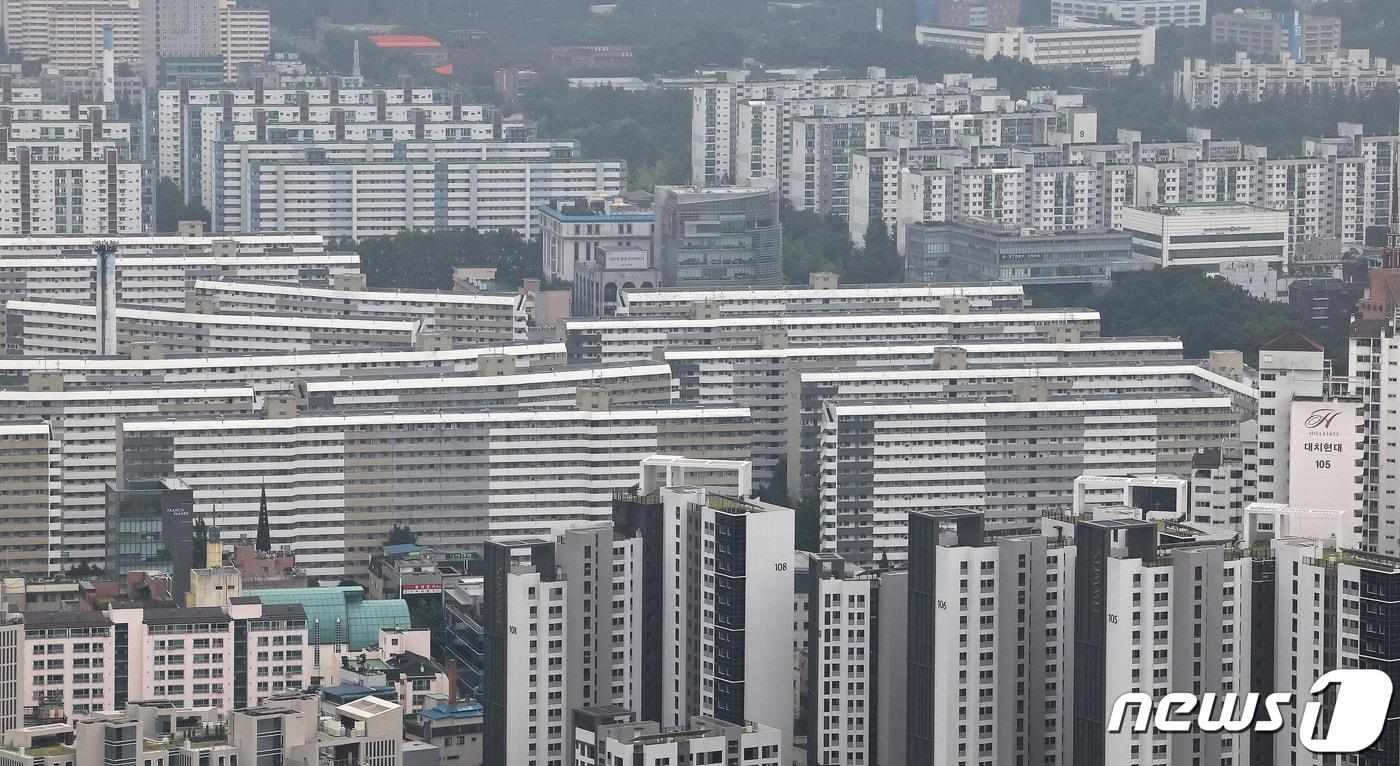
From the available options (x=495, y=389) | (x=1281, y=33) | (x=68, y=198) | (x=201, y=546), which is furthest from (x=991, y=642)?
(x=1281, y=33)

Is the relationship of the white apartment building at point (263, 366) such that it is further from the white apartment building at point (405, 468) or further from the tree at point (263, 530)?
the tree at point (263, 530)

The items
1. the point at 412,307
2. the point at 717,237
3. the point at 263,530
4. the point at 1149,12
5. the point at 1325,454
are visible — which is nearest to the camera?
the point at 1325,454

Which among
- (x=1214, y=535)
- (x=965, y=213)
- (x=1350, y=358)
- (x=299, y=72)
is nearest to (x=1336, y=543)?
(x=1214, y=535)

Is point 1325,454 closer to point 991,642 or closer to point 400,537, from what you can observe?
point 991,642

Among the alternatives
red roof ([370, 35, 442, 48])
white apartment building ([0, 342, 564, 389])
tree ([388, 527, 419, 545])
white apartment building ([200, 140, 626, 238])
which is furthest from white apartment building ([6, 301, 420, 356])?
red roof ([370, 35, 442, 48])

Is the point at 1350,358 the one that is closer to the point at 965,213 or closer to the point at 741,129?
the point at 965,213

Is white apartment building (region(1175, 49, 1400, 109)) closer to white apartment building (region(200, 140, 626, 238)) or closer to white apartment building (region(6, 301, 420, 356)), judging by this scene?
Answer: white apartment building (region(200, 140, 626, 238))
